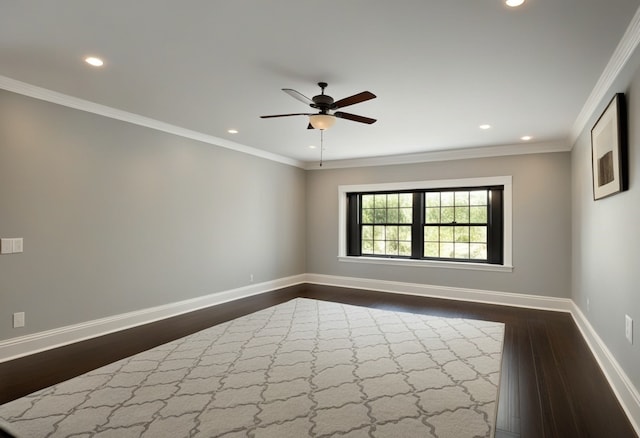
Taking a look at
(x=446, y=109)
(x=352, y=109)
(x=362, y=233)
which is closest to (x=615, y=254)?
(x=446, y=109)

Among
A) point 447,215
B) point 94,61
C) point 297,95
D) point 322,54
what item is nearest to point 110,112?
point 94,61

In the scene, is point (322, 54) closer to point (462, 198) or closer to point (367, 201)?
point (462, 198)

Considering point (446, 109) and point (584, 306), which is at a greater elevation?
point (446, 109)

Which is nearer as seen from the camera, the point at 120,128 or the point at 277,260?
the point at 120,128

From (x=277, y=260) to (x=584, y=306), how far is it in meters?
4.58

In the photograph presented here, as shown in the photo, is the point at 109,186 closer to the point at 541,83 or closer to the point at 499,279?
the point at 541,83

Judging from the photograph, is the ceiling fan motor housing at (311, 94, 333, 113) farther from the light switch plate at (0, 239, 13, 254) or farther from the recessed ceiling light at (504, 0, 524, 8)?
the light switch plate at (0, 239, 13, 254)

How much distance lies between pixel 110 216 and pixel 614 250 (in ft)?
15.9

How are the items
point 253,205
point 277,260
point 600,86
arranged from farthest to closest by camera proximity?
point 277,260, point 253,205, point 600,86

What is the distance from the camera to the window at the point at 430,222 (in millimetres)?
5848

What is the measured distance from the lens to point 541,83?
317 centimetres

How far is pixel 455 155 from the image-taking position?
5.98 m

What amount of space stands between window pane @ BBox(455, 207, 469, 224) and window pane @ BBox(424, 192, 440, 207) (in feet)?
1.20

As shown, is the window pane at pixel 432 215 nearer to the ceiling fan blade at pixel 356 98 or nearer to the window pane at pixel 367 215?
the window pane at pixel 367 215
